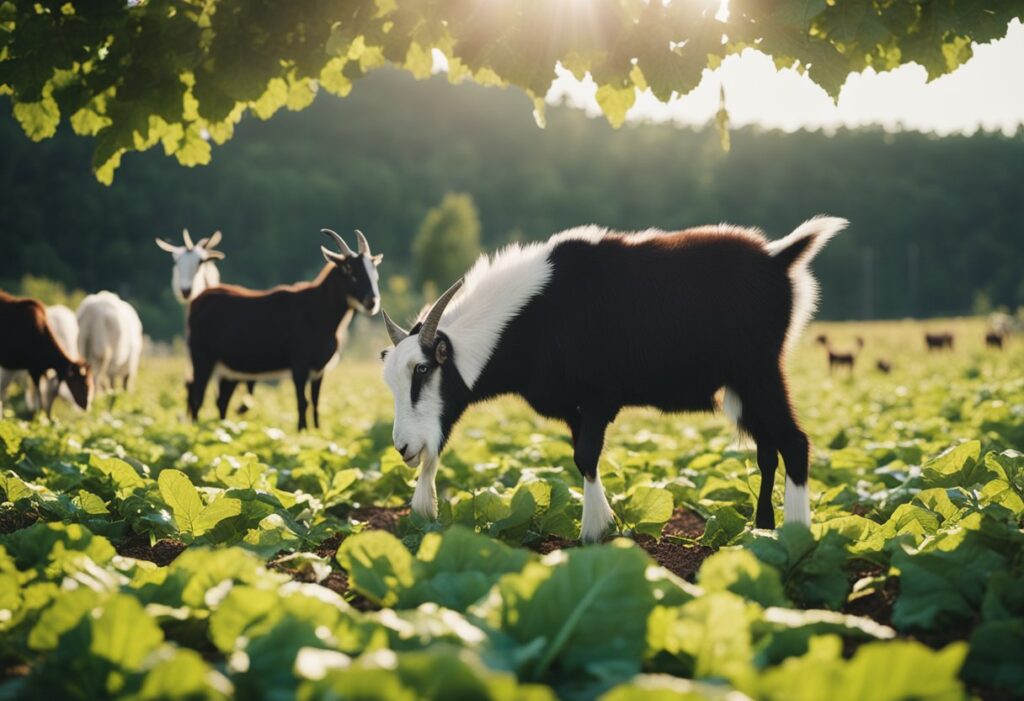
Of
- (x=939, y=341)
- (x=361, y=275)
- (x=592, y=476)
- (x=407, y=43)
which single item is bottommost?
(x=939, y=341)

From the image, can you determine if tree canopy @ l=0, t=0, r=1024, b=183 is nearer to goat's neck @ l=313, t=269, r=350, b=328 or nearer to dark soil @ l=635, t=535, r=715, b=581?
dark soil @ l=635, t=535, r=715, b=581

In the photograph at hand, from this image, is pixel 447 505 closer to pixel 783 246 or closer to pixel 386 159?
pixel 783 246

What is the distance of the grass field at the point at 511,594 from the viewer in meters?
1.99

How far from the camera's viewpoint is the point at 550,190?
5689 inches

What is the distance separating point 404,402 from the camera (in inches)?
198

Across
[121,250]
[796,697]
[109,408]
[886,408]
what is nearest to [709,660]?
[796,697]

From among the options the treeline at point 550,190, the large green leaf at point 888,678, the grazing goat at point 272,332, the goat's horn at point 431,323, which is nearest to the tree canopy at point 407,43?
the goat's horn at point 431,323

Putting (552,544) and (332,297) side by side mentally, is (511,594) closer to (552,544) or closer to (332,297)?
(552,544)

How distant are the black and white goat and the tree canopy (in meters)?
1.00

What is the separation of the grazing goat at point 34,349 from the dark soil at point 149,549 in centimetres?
727

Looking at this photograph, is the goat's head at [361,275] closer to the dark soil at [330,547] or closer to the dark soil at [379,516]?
the dark soil at [379,516]

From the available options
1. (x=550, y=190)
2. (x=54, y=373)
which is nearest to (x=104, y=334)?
(x=54, y=373)

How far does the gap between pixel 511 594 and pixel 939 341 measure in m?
32.2

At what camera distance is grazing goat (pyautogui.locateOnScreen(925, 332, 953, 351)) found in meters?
30.5
